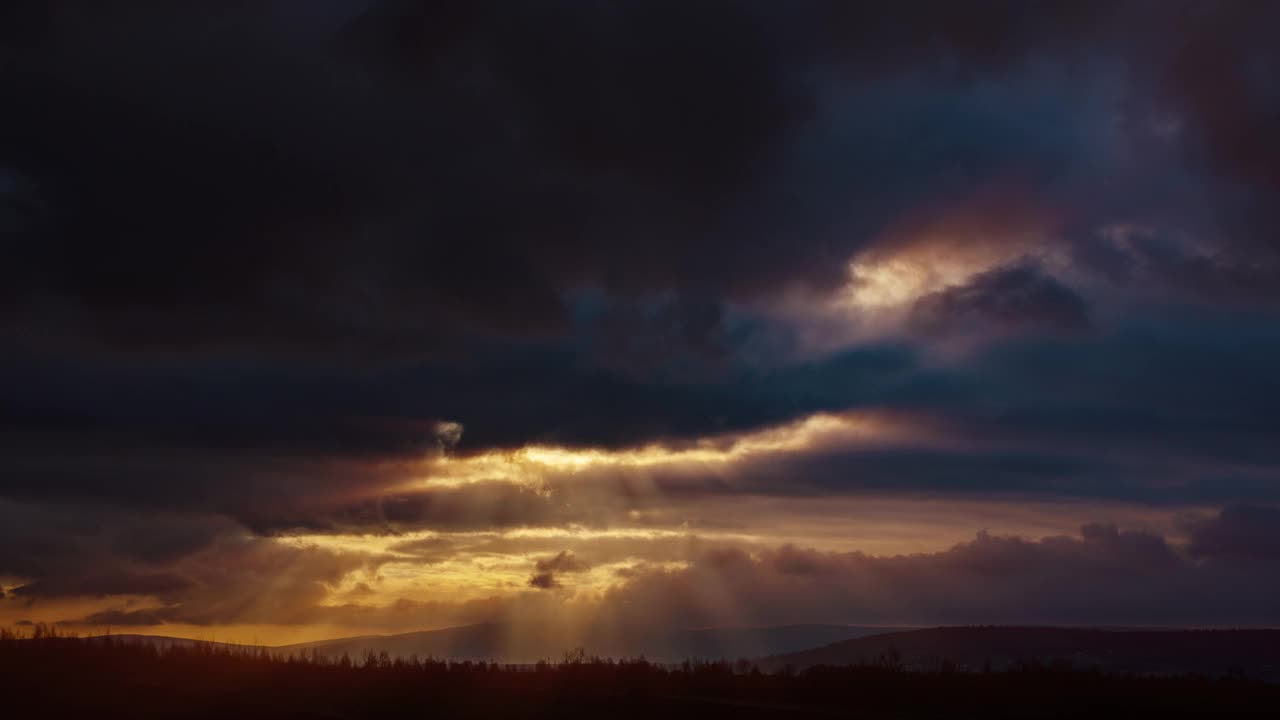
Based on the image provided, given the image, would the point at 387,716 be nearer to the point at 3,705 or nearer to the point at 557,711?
the point at 557,711

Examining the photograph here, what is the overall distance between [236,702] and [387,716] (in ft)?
13.9

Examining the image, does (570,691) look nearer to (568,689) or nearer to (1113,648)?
(568,689)

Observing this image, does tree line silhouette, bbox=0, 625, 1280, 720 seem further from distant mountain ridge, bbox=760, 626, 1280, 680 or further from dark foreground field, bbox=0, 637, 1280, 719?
distant mountain ridge, bbox=760, 626, 1280, 680

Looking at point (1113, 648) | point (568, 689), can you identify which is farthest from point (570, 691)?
point (1113, 648)

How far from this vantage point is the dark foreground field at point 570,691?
91.2 ft

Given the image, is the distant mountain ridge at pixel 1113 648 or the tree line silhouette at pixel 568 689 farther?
the distant mountain ridge at pixel 1113 648

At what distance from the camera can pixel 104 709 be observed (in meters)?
29.3

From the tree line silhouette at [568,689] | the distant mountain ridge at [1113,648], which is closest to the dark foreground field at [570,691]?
the tree line silhouette at [568,689]

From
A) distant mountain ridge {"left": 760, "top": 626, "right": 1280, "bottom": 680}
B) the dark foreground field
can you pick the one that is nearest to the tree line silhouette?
the dark foreground field

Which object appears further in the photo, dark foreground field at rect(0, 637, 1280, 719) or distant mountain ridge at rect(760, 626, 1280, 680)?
distant mountain ridge at rect(760, 626, 1280, 680)

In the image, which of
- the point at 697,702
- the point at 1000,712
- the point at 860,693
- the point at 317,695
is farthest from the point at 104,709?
the point at 1000,712

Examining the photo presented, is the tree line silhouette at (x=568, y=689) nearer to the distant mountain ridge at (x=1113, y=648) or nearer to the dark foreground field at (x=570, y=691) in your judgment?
the dark foreground field at (x=570, y=691)

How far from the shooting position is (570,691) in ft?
102

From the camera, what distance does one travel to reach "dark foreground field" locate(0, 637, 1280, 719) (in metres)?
27.8
